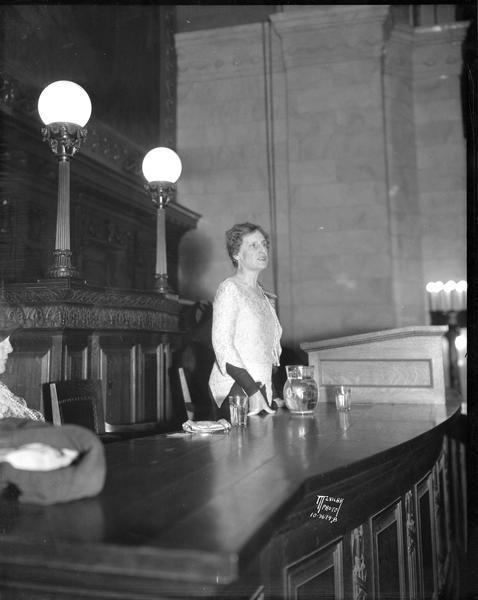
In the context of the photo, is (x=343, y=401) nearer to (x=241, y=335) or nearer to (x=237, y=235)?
(x=241, y=335)

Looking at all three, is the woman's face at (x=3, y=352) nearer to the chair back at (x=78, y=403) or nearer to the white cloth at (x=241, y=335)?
the chair back at (x=78, y=403)

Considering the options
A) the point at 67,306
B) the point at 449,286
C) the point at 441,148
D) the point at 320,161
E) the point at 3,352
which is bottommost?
the point at 3,352

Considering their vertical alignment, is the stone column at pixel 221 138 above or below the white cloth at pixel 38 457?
above

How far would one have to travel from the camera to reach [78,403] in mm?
1865

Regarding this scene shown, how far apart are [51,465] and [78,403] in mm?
1058

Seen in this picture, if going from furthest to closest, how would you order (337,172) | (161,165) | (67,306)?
(337,172) → (161,165) → (67,306)

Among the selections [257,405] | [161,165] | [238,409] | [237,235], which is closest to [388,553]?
[238,409]

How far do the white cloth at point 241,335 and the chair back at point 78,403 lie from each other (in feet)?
1.42

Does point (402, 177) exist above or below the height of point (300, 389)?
above

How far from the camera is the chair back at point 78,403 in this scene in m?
1.77

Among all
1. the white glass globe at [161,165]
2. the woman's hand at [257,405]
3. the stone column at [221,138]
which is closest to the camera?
the woman's hand at [257,405]

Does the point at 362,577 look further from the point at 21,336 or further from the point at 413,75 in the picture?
the point at 413,75

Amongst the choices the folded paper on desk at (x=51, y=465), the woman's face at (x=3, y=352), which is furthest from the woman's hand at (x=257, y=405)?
the folded paper on desk at (x=51, y=465)

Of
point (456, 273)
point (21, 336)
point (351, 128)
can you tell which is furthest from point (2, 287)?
point (456, 273)
